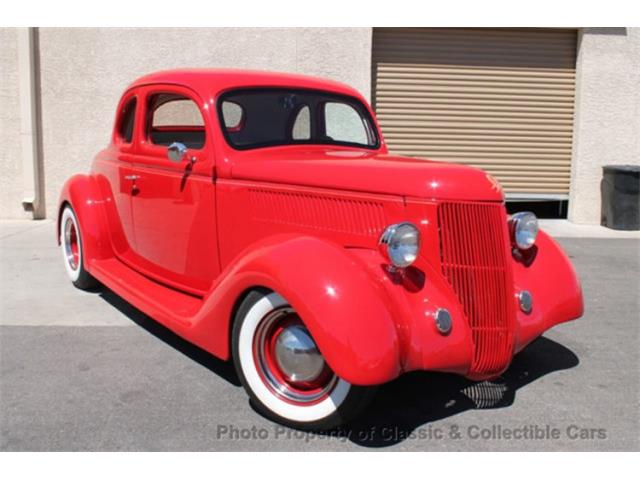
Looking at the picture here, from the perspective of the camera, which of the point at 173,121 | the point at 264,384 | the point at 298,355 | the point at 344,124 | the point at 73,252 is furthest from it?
the point at 73,252

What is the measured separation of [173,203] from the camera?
4012 millimetres

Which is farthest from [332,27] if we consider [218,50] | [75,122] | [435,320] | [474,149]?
[435,320]

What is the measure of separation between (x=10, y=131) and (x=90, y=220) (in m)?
4.83

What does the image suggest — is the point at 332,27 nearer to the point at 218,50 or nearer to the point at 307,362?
the point at 218,50

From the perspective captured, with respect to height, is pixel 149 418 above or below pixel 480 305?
below

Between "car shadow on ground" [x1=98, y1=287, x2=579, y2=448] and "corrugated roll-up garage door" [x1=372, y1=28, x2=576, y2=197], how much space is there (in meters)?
5.65

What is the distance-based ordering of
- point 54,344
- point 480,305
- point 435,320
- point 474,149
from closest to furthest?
point 435,320
point 480,305
point 54,344
point 474,149

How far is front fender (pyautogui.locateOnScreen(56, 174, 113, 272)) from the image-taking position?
4781mm

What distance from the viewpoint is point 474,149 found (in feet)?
31.0

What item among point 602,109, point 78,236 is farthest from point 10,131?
point 602,109

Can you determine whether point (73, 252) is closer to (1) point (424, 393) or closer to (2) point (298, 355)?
(2) point (298, 355)

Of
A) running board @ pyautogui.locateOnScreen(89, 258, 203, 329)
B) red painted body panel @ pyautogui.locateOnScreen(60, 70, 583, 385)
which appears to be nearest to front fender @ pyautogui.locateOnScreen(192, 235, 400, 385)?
red painted body panel @ pyautogui.locateOnScreen(60, 70, 583, 385)

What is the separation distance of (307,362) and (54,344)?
201 cm

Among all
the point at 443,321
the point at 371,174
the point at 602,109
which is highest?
the point at 602,109
